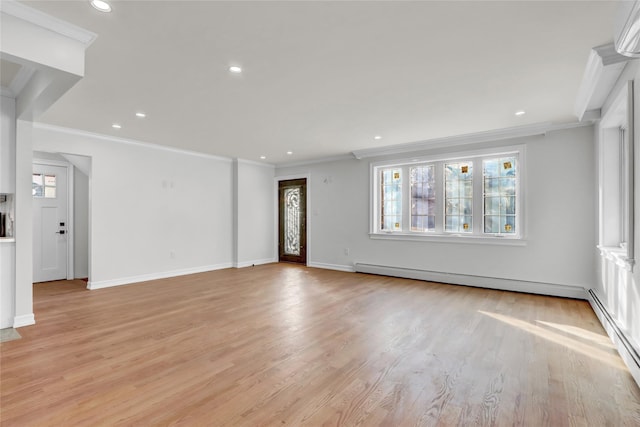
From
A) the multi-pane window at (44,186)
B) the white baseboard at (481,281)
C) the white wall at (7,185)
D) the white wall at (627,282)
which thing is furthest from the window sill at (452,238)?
the multi-pane window at (44,186)

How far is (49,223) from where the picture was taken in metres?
5.79

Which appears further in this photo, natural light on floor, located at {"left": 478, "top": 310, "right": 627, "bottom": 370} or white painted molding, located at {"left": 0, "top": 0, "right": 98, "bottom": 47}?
natural light on floor, located at {"left": 478, "top": 310, "right": 627, "bottom": 370}

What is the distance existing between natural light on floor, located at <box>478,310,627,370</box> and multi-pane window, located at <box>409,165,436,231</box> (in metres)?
2.35

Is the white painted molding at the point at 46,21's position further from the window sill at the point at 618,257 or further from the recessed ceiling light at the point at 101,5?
the window sill at the point at 618,257

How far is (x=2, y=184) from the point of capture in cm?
327

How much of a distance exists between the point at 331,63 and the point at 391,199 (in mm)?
4025

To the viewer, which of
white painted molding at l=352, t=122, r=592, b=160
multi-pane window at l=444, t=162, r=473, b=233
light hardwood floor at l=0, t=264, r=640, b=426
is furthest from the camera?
multi-pane window at l=444, t=162, r=473, b=233

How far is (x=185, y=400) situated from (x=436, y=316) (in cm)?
281

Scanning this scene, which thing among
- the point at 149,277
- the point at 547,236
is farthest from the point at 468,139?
the point at 149,277

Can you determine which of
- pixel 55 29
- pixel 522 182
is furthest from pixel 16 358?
pixel 522 182

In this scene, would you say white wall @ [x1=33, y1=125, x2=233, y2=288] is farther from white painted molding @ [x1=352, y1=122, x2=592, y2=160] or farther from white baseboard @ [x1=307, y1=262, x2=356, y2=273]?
white painted molding @ [x1=352, y1=122, x2=592, y2=160]

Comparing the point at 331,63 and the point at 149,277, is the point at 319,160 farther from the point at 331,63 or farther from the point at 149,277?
the point at 331,63

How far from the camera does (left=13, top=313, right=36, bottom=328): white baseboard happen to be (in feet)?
10.8

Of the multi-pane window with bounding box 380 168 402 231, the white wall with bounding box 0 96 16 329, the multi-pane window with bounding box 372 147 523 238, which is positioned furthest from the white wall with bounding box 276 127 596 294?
the white wall with bounding box 0 96 16 329
